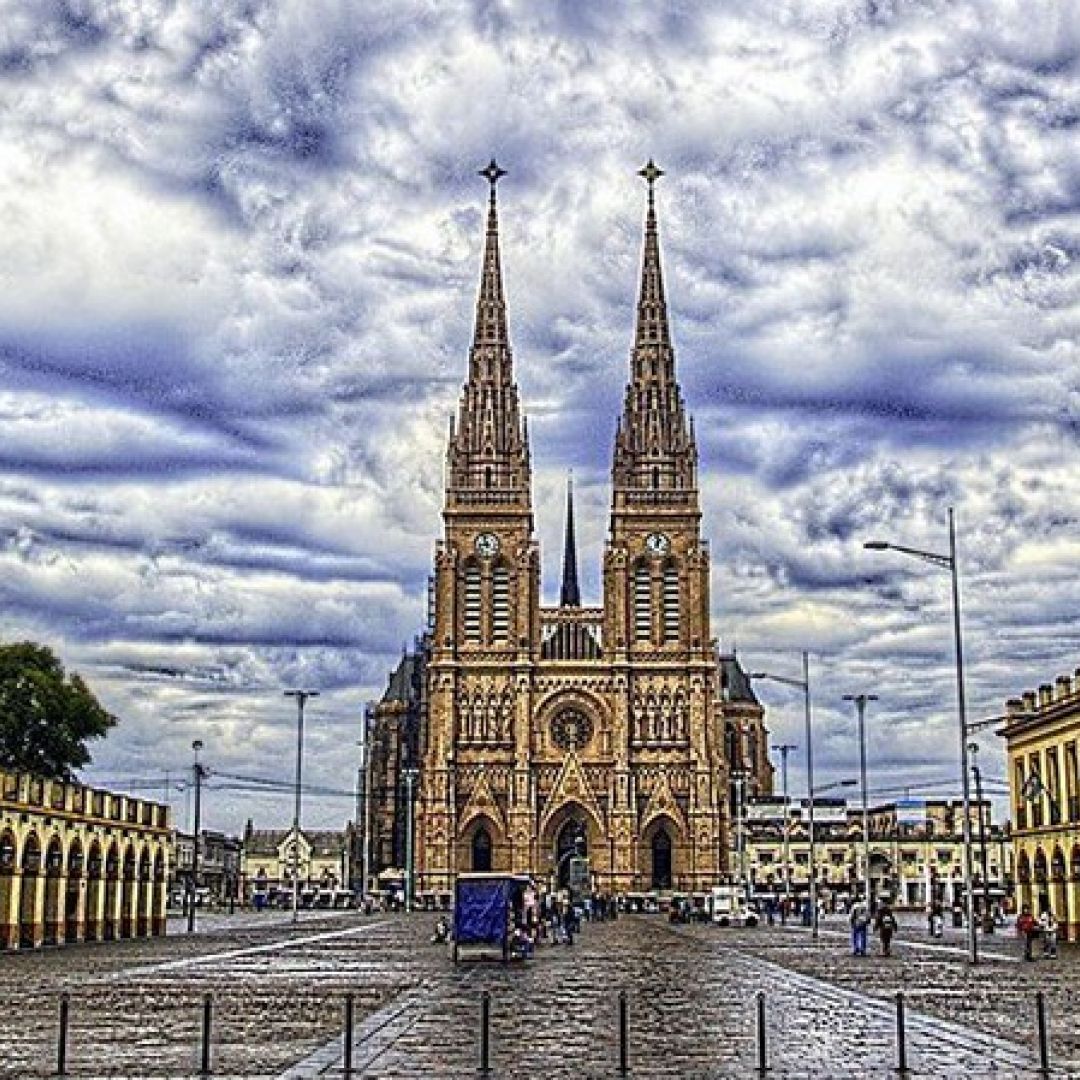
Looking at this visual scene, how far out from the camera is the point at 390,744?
6230 inches

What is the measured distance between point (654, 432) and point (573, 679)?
21172 mm

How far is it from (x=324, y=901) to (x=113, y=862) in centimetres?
9010

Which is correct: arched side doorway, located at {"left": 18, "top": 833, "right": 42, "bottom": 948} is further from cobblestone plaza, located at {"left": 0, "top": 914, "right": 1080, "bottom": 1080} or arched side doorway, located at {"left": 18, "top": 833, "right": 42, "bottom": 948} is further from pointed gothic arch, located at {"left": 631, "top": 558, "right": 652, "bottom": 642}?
pointed gothic arch, located at {"left": 631, "top": 558, "right": 652, "bottom": 642}

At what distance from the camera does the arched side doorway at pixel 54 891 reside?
5991 centimetres

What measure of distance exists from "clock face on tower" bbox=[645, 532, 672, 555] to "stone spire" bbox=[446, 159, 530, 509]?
1002 cm

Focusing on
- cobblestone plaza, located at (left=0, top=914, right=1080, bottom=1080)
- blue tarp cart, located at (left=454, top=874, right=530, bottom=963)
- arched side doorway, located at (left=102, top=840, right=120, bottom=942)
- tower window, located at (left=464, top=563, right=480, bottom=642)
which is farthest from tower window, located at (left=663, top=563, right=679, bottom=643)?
blue tarp cart, located at (left=454, top=874, right=530, bottom=963)

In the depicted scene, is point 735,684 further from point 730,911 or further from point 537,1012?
point 537,1012

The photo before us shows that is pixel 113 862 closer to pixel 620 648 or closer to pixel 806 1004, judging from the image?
pixel 806 1004

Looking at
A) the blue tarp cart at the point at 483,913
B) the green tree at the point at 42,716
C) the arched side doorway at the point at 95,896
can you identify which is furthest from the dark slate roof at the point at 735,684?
the blue tarp cart at the point at 483,913

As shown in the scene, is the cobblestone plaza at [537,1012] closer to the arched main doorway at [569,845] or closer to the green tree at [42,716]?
the green tree at [42,716]

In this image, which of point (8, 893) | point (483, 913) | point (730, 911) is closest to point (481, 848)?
point (730, 911)

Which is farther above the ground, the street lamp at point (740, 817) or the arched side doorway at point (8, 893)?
the street lamp at point (740, 817)

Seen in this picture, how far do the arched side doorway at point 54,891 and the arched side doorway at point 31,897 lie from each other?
0.96 meters

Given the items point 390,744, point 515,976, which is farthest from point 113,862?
point 390,744
